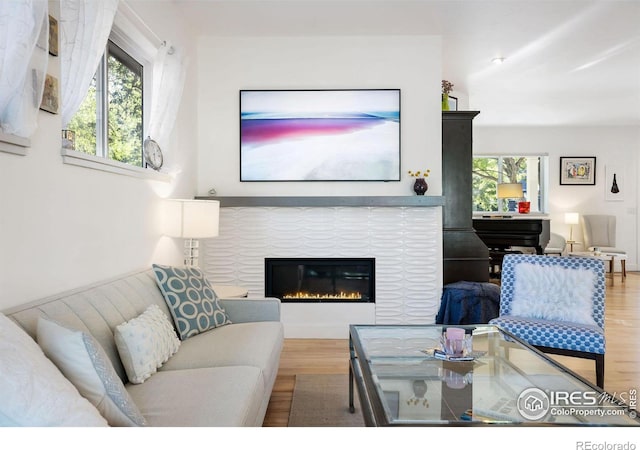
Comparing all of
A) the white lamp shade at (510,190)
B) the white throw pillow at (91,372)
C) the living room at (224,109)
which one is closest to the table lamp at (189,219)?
the living room at (224,109)

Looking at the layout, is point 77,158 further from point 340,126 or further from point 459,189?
point 459,189

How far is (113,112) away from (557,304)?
3099mm

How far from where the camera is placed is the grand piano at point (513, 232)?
21.8 ft

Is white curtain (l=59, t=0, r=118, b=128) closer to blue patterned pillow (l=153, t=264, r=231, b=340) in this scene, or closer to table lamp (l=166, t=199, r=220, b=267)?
blue patterned pillow (l=153, t=264, r=231, b=340)

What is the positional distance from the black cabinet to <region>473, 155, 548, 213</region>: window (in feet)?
13.3

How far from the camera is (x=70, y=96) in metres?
2.04

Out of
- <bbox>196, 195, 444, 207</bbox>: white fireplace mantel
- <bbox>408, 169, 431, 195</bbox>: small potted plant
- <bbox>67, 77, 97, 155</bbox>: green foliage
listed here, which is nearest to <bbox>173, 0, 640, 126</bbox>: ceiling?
<bbox>408, 169, 431, 195</bbox>: small potted plant

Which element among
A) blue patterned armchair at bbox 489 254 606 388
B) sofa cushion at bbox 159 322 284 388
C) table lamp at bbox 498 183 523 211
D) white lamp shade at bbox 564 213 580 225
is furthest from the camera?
white lamp shade at bbox 564 213 580 225

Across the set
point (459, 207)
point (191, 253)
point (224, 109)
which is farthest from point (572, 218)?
point (191, 253)

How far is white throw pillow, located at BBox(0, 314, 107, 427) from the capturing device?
3.03ft

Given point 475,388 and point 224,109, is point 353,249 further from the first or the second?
point 475,388

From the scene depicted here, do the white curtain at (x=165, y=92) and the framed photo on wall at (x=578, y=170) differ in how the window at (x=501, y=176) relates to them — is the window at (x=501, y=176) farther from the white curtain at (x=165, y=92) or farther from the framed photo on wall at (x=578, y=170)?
the white curtain at (x=165, y=92)

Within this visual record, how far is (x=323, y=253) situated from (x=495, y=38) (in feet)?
8.12
